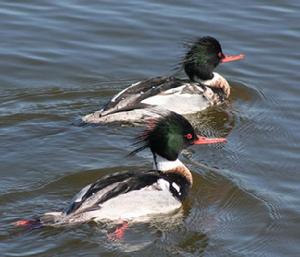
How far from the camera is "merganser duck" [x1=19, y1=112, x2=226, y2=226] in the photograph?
891 cm

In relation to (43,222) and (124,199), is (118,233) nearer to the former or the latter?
(124,199)

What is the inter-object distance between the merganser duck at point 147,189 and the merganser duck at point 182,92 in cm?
202

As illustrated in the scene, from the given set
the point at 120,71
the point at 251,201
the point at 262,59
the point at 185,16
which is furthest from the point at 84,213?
the point at 185,16

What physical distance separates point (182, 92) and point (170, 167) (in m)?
2.86

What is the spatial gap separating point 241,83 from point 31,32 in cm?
346

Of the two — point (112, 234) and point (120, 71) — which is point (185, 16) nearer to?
point (120, 71)

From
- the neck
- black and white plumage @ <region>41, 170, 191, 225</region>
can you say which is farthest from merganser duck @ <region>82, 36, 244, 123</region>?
black and white plumage @ <region>41, 170, 191, 225</region>

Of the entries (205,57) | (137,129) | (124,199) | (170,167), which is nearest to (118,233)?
(124,199)

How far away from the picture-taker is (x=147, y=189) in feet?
30.6

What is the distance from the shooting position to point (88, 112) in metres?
12.0

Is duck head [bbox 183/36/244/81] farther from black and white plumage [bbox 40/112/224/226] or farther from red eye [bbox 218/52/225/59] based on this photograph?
black and white plumage [bbox 40/112/224/226]

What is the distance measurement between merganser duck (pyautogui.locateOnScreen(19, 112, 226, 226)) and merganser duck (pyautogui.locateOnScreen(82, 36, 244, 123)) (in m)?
2.02

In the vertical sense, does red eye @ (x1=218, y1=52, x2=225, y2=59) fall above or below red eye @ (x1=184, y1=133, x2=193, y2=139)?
above

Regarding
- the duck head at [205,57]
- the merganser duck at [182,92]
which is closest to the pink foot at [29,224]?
the merganser duck at [182,92]
